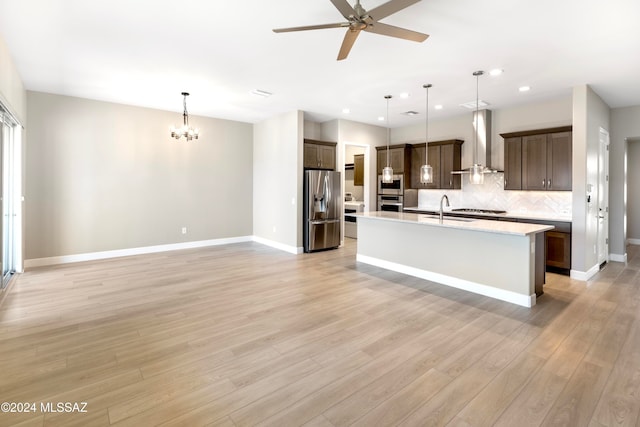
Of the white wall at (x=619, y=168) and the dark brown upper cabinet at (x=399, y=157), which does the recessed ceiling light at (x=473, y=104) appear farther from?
the white wall at (x=619, y=168)

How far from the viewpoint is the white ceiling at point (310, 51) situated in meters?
2.90

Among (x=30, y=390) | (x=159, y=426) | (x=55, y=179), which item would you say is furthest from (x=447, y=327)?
(x=55, y=179)

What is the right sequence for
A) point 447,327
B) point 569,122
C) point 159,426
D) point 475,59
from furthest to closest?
point 569,122
point 475,59
point 447,327
point 159,426

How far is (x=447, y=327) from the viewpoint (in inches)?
127

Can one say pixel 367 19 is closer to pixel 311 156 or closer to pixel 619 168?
pixel 311 156

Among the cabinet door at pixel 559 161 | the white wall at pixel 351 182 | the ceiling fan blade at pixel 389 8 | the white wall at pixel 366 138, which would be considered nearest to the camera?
the ceiling fan blade at pixel 389 8

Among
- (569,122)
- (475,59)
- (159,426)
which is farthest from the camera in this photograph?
(569,122)

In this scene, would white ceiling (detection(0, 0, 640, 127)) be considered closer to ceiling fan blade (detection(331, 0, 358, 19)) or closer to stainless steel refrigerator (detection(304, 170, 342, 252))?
ceiling fan blade (detection(331, 0, 358, 19))

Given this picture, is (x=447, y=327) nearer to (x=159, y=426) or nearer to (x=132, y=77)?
(x=159, y=426)

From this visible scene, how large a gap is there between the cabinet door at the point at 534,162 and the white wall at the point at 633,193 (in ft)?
12.9

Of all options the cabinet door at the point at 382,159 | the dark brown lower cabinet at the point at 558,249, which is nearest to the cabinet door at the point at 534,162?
the dark brown lower cabinet at the point at 558,249

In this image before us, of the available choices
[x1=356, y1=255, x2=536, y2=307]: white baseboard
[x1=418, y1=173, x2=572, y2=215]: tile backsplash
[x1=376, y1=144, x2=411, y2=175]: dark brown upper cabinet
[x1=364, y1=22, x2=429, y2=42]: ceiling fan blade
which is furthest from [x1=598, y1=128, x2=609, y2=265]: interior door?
[x1=364, y1=22, x2=429, y2=42]: ceiling fan blade

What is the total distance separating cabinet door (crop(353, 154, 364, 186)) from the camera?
853 cm

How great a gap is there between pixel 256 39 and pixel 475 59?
8.51 feet
